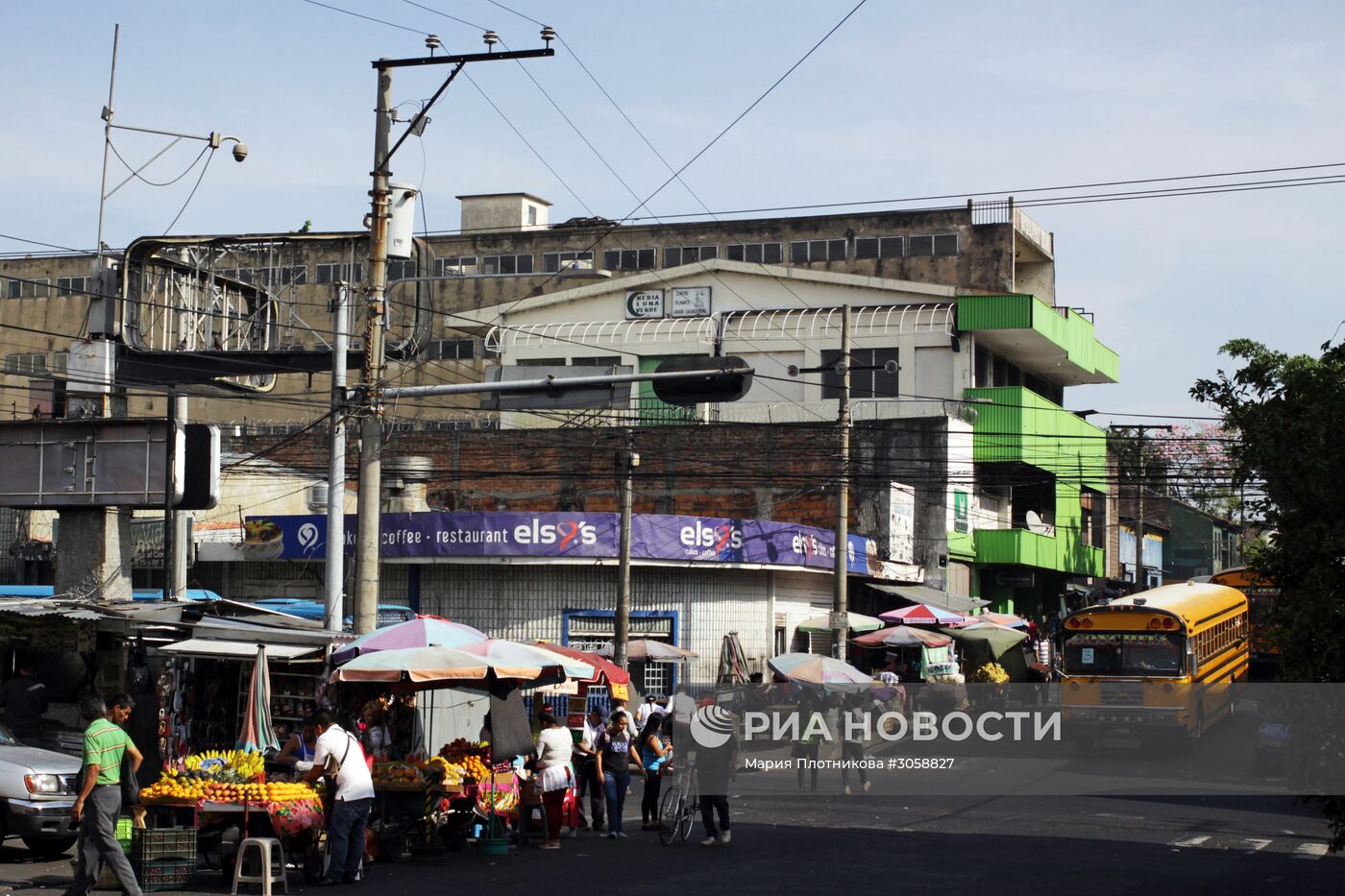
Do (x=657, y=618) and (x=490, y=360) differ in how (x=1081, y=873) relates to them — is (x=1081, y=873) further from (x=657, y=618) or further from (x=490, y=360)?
(x=490, y=360)

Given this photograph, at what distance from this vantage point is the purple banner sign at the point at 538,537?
33719 millimetres

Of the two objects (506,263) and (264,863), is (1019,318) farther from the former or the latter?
(264,863)

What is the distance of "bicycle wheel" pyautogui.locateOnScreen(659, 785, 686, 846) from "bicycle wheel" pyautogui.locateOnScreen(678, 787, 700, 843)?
52 mm

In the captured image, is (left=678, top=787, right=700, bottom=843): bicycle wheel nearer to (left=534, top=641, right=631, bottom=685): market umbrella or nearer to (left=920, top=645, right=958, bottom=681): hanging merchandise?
(left=534, top=641, right=631, bottom=685): market umbrella

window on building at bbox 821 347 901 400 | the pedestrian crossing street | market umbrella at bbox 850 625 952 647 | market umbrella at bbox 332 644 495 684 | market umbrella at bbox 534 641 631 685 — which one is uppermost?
window on building at bbox 821 347 901 400

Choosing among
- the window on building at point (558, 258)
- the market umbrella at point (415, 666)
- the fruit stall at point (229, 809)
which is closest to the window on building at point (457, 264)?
the window on building at point (558, 258)

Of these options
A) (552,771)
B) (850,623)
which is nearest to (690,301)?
(850,623)

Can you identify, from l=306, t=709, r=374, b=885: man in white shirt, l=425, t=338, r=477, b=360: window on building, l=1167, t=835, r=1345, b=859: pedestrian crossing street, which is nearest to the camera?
l=306, t=709, r=374, b=885: man in white shirt

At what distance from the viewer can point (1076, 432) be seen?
5466 centimetres

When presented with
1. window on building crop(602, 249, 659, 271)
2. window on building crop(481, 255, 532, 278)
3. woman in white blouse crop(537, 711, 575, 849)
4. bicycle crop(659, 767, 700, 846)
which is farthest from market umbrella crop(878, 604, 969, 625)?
window on building crop(481, 255, 532, 278)

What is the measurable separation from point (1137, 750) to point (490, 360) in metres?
35.9

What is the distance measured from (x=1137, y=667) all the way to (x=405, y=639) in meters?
18.5

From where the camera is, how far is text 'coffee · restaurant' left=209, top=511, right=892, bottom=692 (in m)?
33.8

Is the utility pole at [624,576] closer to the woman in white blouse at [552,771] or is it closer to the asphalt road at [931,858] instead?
the asphalt road at [931,858]
